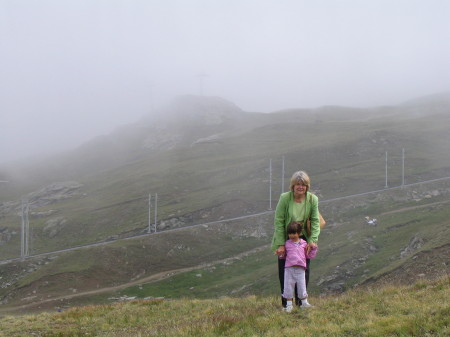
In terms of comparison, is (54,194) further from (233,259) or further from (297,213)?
(297,213)

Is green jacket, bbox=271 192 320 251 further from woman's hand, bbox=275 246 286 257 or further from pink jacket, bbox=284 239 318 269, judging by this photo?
pink jacket, bbox=284 239 318 269

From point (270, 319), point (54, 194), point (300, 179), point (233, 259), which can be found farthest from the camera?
point (54, 194)

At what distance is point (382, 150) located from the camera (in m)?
109

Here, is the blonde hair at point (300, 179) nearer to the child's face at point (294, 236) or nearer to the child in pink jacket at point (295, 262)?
the child in pink jacket at point (295, 262)

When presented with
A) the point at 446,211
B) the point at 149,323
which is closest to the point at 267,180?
the point at 446,211

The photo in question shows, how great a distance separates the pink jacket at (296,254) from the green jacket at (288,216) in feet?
0.69

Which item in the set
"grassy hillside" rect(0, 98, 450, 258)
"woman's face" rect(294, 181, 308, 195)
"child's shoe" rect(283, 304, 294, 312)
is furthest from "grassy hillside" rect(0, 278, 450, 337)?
"grassy hillside" rect(0, 98, 450, 258)

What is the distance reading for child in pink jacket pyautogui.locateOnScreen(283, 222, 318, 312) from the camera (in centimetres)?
1162

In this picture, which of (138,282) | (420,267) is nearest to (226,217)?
(138,282)

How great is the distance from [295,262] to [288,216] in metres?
1.12

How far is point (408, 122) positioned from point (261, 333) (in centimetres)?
14257

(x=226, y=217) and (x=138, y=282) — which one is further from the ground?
A: (x=226, y=217)

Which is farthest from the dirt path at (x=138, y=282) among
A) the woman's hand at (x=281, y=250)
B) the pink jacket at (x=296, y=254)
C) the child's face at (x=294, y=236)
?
the child's face at (x=294, y=236)

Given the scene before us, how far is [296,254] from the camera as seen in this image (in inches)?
458
